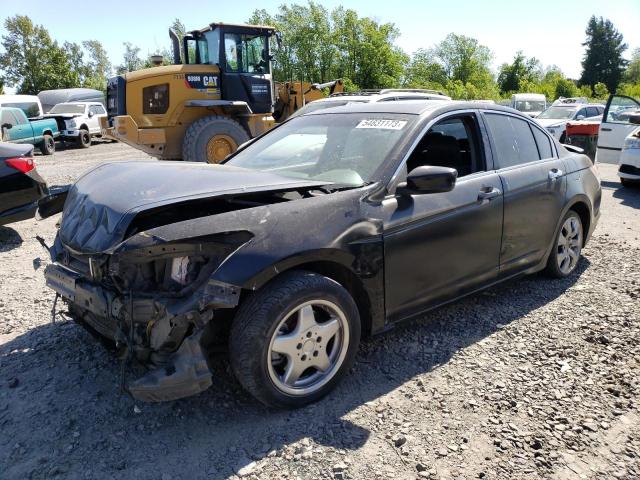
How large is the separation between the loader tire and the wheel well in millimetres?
7751

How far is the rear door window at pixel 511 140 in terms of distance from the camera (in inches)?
164

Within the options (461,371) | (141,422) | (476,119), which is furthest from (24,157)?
(461,371)

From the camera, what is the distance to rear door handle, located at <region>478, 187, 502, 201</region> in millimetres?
3809

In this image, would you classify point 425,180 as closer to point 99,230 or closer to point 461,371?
point 461,371

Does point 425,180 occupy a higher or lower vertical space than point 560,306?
higher

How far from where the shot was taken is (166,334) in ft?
8.50

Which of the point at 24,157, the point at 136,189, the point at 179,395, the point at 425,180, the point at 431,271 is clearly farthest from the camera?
the point at 24,157

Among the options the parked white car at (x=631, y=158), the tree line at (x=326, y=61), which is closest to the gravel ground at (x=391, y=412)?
the parked white car at (x=631, y=158)

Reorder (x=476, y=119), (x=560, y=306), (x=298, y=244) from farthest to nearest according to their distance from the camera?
1. (x=560, y=306)
2. (x=476, y=119)
3. (x=298, y=244)

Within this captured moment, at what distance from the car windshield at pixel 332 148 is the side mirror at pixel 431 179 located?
0.89 ft

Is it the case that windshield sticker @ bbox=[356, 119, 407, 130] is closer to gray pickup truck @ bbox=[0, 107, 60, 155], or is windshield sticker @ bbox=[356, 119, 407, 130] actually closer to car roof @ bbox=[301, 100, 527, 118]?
car roof @ bbox=[301, 100, 527, 118]

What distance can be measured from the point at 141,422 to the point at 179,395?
0.49 meters

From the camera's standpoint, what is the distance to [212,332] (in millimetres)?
2848

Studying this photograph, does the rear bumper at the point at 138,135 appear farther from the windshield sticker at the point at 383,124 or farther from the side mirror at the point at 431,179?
the side mirror at the point at 431,179
